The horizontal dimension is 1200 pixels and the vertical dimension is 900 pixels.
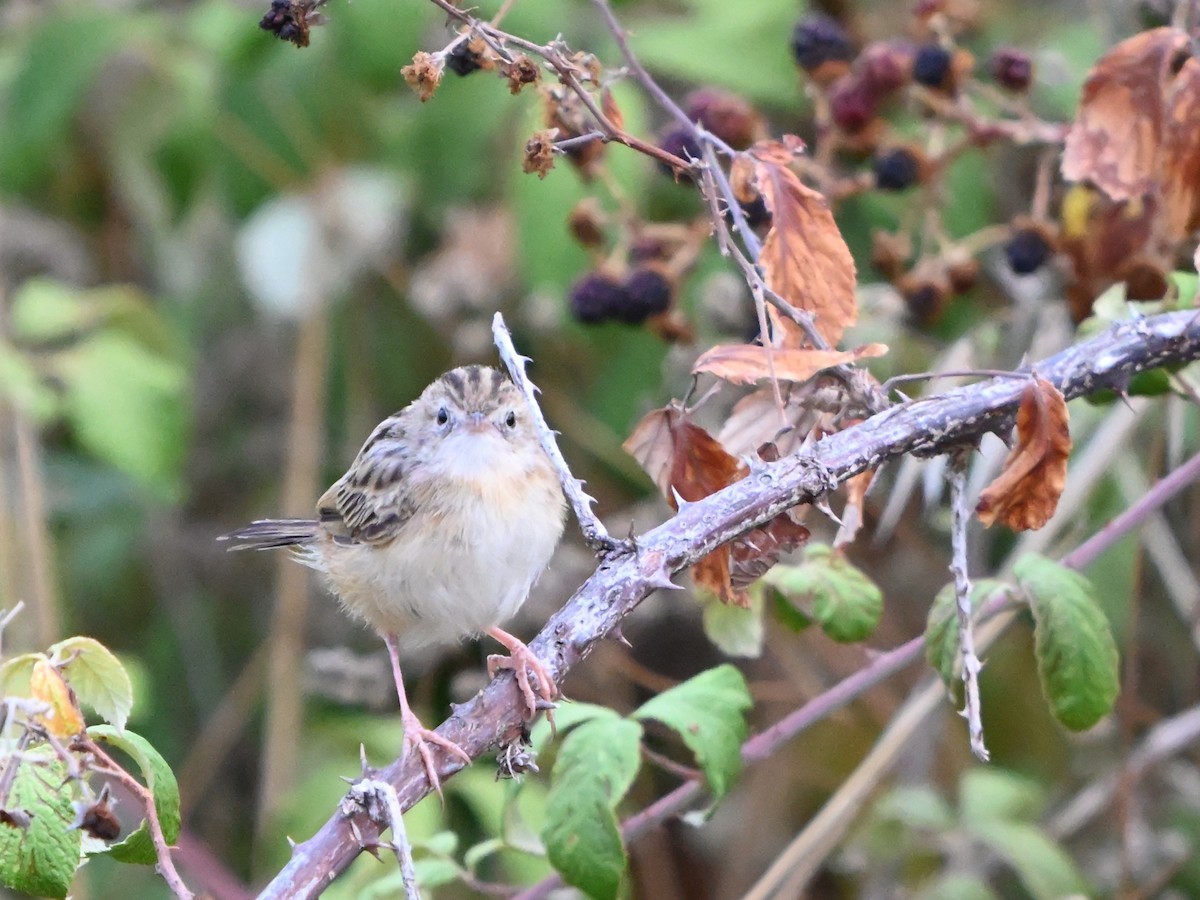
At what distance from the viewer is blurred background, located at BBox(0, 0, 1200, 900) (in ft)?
12.1

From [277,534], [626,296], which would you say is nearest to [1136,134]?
[626,296]

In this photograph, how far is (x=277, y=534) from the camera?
3.61 m

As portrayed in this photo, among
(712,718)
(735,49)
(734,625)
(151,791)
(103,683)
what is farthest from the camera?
(735,49)

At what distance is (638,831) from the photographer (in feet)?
8.32

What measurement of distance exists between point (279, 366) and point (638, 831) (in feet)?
11.7

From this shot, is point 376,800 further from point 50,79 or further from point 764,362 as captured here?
point 50,79

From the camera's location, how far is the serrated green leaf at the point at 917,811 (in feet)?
11.1

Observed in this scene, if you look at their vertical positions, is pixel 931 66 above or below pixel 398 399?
above

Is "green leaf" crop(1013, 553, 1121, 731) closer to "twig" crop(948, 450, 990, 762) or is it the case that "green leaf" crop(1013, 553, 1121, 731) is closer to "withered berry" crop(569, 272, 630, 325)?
"twig" crop(948, 450, 990, 762)

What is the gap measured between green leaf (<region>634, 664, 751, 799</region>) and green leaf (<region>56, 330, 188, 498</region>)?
7.23 ft

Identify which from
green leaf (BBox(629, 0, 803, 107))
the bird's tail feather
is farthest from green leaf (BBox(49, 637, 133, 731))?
green leaf (BBox(629, 0, 803, 107))

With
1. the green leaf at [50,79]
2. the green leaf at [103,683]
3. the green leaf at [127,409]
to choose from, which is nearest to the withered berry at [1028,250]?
the green leaf at [103,683]

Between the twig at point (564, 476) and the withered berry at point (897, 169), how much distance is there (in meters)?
1.40

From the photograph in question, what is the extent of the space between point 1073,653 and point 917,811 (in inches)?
53.8
